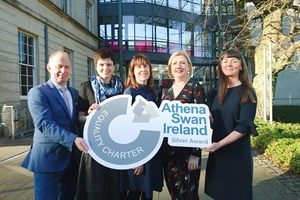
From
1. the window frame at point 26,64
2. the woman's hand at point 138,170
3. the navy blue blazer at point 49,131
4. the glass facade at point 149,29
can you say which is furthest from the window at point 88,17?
the woman's hand at point 138,170

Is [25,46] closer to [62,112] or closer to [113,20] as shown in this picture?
[62,112]

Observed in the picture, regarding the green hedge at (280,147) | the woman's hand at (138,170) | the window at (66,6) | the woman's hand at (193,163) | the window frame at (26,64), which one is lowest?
the green hedge at (280,147)

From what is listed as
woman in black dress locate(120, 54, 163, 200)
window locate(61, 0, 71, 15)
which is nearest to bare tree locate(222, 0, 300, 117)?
woman in black dress locate(120, 54, 163, 200)

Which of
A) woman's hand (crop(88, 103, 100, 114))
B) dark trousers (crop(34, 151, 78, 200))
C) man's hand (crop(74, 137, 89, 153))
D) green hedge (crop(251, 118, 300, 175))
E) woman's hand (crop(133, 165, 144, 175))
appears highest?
woman's hand (crop(88, 103, 100, 114))

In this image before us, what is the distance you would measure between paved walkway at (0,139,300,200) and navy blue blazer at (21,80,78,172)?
181cm

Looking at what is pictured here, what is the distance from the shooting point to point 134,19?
22141mm

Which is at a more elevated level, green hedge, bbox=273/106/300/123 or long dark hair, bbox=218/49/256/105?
long dark hair, bbox=218/49/256/105

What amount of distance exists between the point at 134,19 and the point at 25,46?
12629mm

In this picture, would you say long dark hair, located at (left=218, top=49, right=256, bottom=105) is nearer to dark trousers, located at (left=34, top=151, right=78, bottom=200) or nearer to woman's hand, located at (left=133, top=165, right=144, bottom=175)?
woman's hand, located at (left=133, top=165, right=144, bottom=175)

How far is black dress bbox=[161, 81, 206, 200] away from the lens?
104 inches

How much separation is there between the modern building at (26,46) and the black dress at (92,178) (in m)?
7.00

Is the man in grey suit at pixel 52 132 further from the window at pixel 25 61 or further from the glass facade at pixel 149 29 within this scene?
the glass facade at pixel 149 29

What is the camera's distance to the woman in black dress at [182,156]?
8.64ft

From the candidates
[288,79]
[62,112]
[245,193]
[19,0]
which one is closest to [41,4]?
[19,0]
